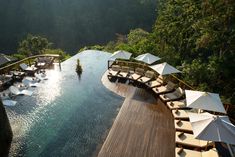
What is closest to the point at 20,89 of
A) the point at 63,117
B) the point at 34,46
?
the point at 63,117

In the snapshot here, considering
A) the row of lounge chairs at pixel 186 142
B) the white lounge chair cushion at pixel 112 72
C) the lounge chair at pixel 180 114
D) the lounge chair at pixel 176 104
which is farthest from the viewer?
the white lounge chair cushion at pixel 112 72

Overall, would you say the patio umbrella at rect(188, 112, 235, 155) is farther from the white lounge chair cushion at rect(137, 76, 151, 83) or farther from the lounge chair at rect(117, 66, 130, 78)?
the lounge chair at rect(117, 66, 130, 78)

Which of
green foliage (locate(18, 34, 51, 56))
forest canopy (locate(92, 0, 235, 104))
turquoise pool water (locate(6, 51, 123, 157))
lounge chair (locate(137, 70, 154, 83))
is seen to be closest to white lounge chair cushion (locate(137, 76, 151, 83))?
lounge chair (locate(137, 70, 154, 83))

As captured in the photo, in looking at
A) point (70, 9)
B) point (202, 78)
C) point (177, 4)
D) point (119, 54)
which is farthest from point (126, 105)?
point (70, 9)

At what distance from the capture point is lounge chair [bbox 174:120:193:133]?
8984 millimetres

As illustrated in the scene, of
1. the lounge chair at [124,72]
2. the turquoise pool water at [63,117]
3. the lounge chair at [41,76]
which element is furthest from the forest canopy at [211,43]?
the lounge chair at [41,76]

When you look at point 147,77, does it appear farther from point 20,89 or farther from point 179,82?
point 20,89

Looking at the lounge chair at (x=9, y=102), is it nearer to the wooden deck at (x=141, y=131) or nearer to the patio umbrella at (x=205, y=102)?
the wooden deck at (x=141, y=131)

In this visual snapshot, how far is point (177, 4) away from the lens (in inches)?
786

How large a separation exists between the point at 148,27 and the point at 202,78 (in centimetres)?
4518

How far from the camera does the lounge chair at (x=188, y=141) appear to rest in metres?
8.10

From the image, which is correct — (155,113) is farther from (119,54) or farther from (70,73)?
(70,73)

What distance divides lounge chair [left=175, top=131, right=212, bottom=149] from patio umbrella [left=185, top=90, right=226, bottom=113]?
1216mm

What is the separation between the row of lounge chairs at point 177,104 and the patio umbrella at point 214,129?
2.38 feet
